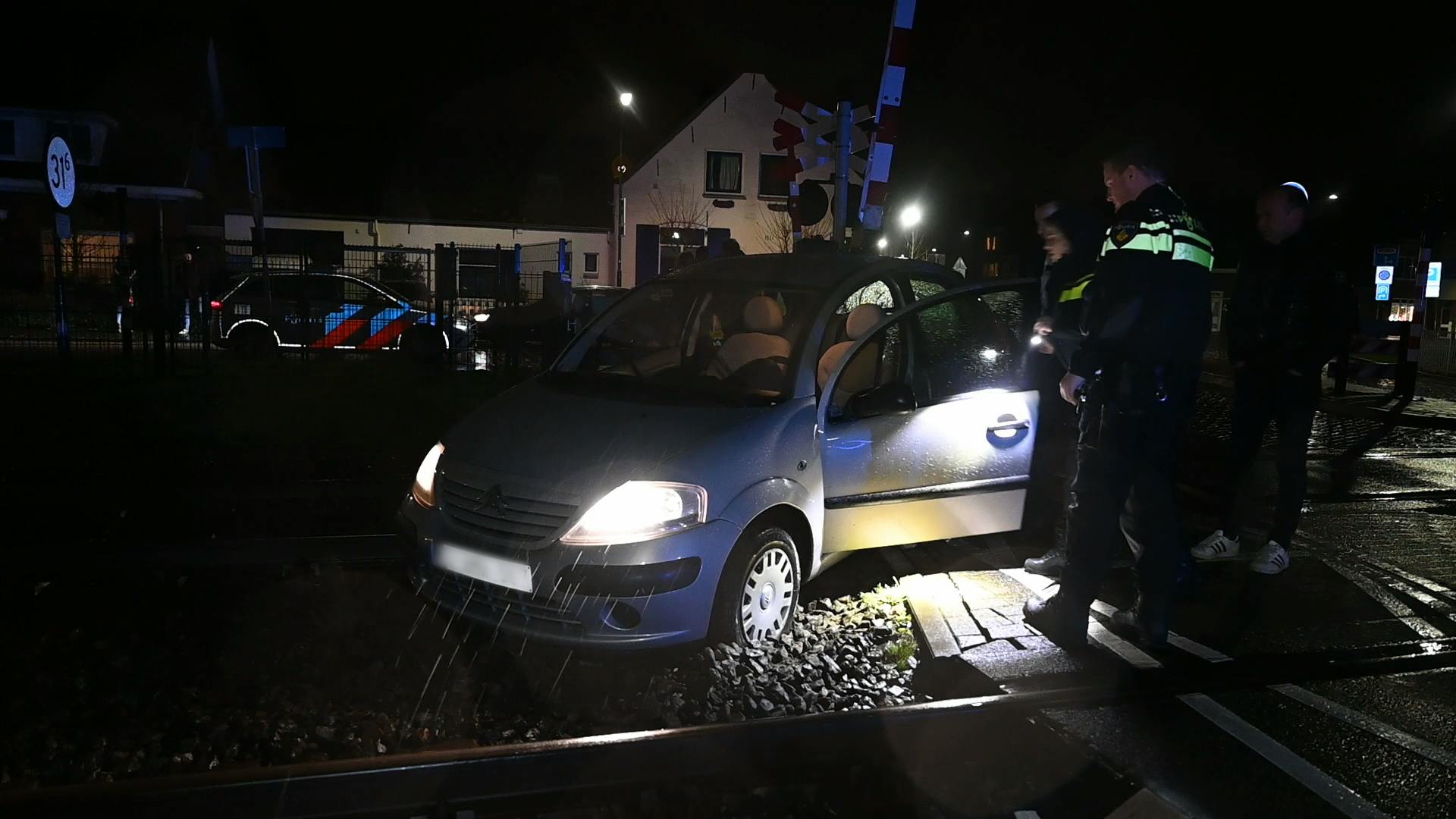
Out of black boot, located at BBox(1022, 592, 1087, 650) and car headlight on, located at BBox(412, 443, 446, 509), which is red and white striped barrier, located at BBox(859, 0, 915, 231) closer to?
black boot, located at BBox(1022, 592, 1087, 650)

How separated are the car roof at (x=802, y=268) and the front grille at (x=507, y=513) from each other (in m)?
1.85

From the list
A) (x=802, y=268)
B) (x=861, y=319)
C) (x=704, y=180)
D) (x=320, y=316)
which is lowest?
(x=320, y=316)

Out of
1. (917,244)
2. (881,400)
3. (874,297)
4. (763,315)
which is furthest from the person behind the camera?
(917,244)

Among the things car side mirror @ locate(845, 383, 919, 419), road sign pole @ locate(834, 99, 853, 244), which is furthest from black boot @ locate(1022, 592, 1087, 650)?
road sign pole @ locate(834, 99, 853, 244)

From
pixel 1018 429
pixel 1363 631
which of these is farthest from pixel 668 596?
pixel 1363 631

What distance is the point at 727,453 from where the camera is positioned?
436 cm

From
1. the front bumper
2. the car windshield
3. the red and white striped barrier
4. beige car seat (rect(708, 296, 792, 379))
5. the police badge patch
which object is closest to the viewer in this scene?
the front bumper

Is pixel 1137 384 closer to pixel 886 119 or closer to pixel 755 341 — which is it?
pixel 755 341

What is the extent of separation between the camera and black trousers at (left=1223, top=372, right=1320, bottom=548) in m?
6.04

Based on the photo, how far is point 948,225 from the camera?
44.1m

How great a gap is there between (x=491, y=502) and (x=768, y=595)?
1233 mm

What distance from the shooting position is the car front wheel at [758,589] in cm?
431

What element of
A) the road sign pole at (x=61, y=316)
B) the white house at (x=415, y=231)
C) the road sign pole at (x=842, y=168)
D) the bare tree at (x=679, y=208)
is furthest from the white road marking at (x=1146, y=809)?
the bare tree at (x=679, y=208)

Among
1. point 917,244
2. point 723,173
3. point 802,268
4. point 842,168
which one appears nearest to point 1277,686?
point 802,268
